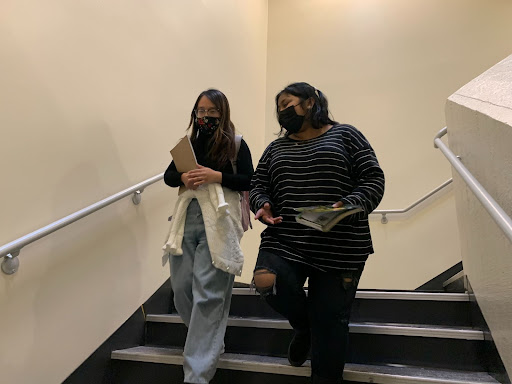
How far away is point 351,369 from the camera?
1.58m

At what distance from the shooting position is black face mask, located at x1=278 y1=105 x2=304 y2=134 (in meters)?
1.57

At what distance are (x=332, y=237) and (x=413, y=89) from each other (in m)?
2.53

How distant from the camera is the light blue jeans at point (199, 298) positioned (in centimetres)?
152

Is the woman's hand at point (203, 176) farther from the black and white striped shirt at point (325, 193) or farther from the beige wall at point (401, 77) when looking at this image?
the beige wall at point (401, 77)

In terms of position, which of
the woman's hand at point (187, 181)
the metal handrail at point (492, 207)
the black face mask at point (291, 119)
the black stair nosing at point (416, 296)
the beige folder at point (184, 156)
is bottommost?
the black stair nosing at point (416, 296)

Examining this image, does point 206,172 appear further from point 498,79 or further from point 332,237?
point 498,79

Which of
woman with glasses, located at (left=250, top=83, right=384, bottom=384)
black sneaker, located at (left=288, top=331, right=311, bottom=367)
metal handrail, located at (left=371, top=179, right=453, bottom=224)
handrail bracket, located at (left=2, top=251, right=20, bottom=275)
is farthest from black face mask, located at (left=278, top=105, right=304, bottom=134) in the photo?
metal handrail, located at (left=371, top=179, right=453, bottom=224)

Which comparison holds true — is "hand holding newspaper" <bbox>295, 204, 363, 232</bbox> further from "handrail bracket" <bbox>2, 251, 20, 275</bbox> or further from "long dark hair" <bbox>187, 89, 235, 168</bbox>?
"handrail bracket" <bbox>2, 251, 20, 275</bbox>

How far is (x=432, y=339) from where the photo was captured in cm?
167

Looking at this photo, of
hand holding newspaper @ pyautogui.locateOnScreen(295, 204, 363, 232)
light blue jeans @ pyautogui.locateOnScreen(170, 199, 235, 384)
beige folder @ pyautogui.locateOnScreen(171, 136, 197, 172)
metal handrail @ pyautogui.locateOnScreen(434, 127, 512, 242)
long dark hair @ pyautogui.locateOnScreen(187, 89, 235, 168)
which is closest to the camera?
metal handrail @ pyautogui.locateOnScreen(434, 127, 512, 242)

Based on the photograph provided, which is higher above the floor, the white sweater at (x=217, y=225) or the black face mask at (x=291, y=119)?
the black face mask at (x=291, y=119)

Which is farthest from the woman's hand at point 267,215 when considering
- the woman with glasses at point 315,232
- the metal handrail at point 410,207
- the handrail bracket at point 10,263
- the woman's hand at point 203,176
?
the metal handrail at point 410,207

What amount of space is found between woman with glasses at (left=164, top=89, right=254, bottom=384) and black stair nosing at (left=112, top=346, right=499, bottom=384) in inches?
6.0

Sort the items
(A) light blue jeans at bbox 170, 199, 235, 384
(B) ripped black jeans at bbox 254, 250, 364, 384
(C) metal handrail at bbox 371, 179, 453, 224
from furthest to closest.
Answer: (C) metal handrail at bbox 371, 179, 453, 224
(A) light blue jeans at bbox 170, 199, 235, 384
(B) ripped black jeans at bbox 254, 250, 364, 384
